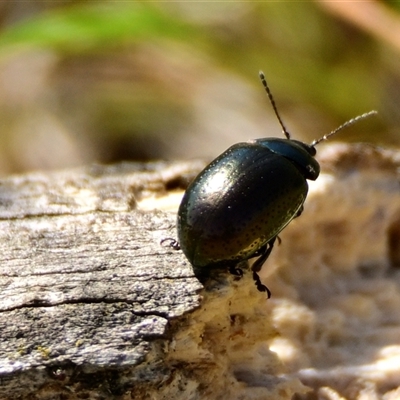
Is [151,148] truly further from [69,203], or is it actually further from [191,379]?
[191,379]

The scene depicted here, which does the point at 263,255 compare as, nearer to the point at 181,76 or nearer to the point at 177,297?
the point at 177,297

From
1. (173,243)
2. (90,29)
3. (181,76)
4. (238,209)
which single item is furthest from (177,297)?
(181,76)

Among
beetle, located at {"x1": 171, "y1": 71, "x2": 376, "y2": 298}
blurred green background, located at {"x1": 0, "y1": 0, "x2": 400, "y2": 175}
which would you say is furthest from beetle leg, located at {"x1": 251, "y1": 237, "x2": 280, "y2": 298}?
blurred green background, located at {"x1": 0, "y1": 0, "x2": 400, "y2": 175}

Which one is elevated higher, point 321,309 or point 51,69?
point 51,69

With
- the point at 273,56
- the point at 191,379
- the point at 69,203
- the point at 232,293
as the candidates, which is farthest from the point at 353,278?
the point at 273,56

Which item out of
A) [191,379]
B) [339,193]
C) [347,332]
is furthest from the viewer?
[339,193]

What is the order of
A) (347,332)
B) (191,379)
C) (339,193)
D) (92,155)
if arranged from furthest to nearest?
1. (92,155)
2. (339,193)
3. (347,332)
4. (191,379)
